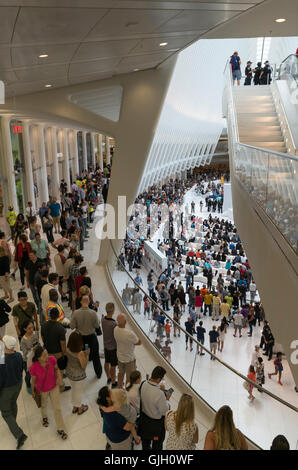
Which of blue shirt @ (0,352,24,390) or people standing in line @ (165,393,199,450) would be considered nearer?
people standing in line @ (165,393,199,450)

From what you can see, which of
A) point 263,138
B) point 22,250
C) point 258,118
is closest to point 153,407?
point 22,250

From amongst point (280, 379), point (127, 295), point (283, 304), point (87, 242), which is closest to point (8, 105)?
point (87, 242)

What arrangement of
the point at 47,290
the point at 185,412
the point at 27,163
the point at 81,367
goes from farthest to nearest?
the point at 27,163 < the point at 47,290 < the point at 81,367 < the point at 185,412

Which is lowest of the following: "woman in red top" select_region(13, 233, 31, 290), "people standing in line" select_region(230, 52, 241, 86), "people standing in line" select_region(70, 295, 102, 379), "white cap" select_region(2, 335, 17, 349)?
"people standing in line" select_region(70, 295, 102, 379)

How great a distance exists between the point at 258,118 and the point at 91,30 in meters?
9.21

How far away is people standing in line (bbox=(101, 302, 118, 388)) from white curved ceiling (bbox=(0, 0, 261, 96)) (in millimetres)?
3487

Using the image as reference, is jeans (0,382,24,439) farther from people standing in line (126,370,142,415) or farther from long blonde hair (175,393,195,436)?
long blonde hair (175,393,195,436)

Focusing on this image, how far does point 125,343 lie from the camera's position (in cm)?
530

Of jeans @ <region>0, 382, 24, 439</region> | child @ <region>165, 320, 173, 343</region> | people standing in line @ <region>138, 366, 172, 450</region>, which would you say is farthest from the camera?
child @ <region>165, 320, 173, 343</region>

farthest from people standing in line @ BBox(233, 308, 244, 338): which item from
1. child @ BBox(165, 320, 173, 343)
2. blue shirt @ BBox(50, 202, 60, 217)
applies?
child @ BBox(165, 320, 173, 343)

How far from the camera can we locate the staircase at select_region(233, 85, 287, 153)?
1166 centimetres

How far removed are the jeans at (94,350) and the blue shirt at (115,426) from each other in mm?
1721

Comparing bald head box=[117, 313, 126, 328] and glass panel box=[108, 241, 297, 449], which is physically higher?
bald head box=[117, 313, 126, 328]

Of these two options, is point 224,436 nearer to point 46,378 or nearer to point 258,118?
point 46,378
